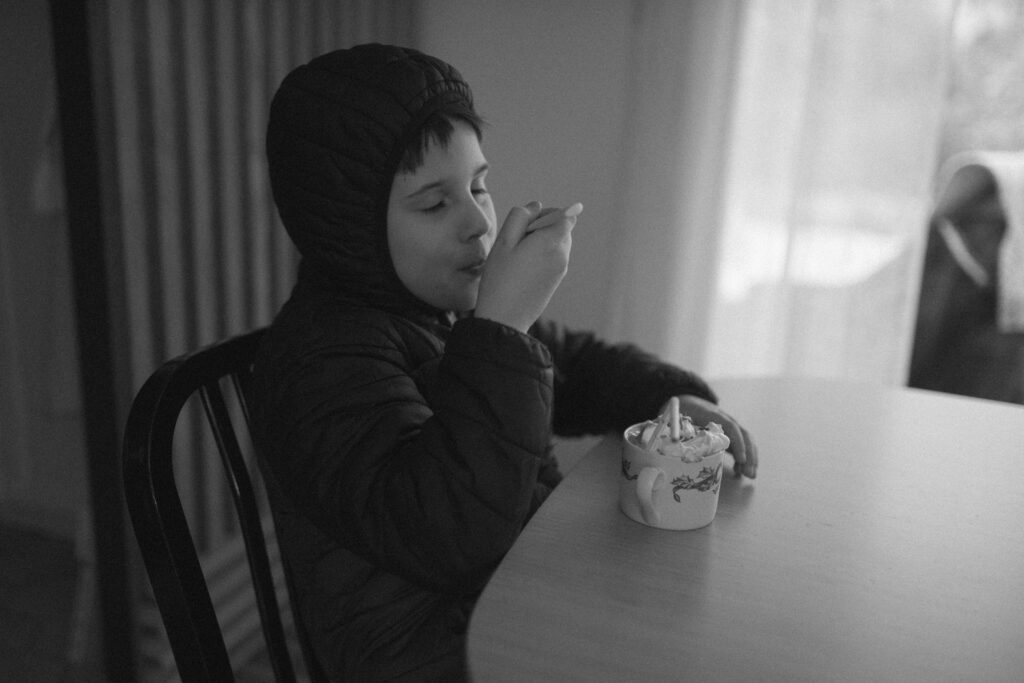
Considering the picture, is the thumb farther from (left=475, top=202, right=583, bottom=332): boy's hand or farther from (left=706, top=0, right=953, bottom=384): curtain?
(left=706, top=0, right=953, bottom=384): curtain

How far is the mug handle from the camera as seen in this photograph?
67 cm

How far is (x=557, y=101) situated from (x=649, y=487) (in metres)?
1.60

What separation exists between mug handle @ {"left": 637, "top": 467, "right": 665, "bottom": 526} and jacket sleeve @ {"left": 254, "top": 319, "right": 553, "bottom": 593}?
0.10 metres

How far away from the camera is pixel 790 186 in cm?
193

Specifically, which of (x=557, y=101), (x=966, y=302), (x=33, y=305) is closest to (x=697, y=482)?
(x=557, y=101)

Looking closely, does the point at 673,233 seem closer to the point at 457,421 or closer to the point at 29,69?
the point at 457,421

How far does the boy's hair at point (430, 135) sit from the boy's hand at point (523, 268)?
13 cm

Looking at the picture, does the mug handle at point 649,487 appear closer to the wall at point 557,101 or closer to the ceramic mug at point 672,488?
the ceramic mug at point 672,488

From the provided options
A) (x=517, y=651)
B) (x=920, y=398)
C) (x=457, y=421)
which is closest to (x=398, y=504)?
(x=457, y=421)

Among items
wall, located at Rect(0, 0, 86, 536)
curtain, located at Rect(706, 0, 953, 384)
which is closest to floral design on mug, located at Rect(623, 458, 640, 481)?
curtain, located at Rect(706, 0, 953, 384)

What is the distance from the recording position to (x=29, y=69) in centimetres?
196

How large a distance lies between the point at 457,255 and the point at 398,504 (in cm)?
31

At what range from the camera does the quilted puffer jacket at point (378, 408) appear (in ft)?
2.31

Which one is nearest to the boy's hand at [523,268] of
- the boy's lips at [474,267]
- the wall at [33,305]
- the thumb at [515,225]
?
the thumb at [515,225]
